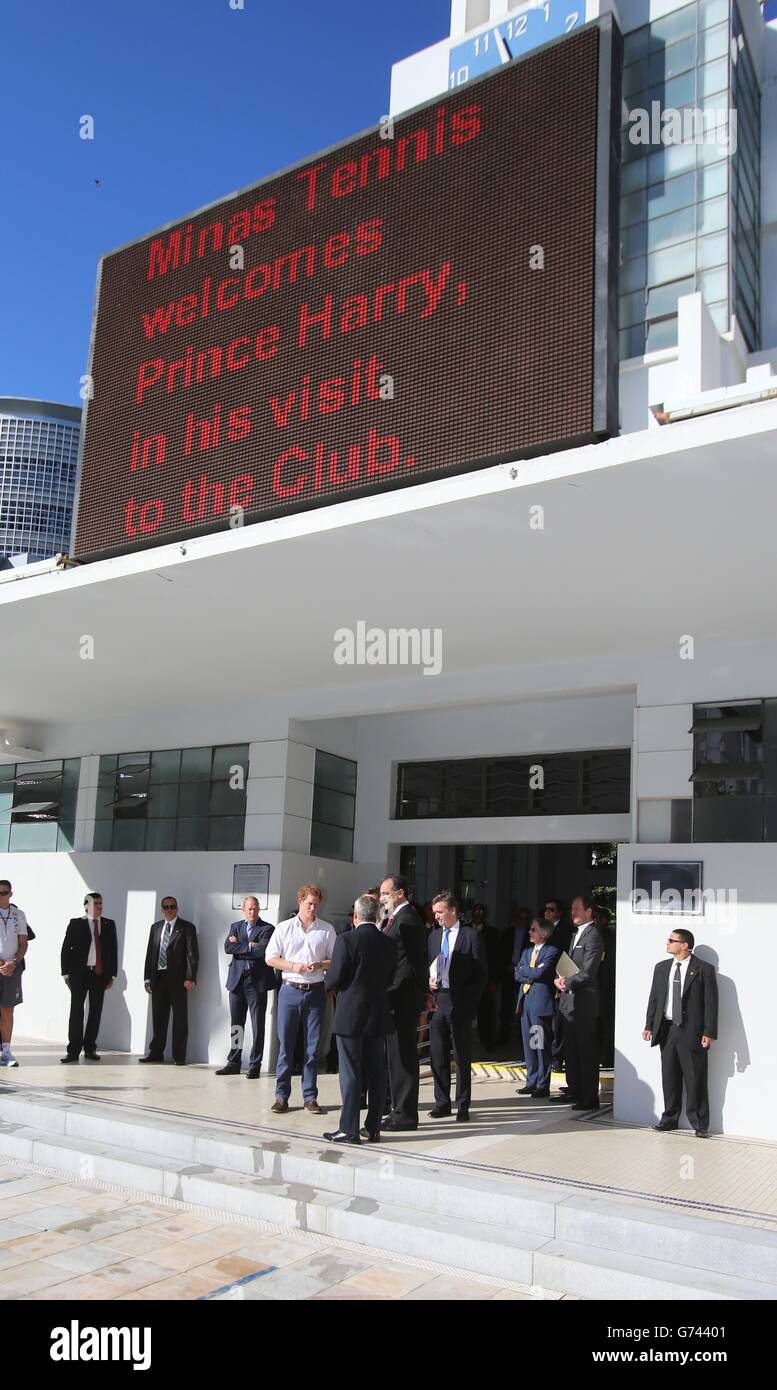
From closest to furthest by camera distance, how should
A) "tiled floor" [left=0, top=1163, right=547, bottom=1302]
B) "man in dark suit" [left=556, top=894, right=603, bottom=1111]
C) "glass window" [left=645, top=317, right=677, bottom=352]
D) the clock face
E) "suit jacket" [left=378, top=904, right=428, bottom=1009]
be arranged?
"tiled floor" [left=0, top=1163, right=547, bottom=1302]
"suit jacket" [left=378, top=904, right=428, bottom=1009]
"man in dark suit" [left=556, top=894, right=603, bottom=1111]
"glass window" [left=645, top=317, right=677, bottom=352]
the clock face

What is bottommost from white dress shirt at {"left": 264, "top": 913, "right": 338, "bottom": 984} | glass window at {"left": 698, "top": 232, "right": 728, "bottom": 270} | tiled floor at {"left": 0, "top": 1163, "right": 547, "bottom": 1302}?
tiled floor at {"left": 0, "top": 1163, "right": 547, "bottom": 1302}

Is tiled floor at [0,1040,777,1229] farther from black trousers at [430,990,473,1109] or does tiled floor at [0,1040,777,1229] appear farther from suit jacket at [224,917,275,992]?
suit jacket at [224,917,275,992]

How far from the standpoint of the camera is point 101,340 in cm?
921

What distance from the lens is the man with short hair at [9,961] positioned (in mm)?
10117

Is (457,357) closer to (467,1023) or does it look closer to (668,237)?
(467,1023)

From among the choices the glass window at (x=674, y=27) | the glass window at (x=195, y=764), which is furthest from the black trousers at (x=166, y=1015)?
the glass window at (x=674, y=27)

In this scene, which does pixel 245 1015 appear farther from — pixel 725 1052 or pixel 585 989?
pixel 725 1052

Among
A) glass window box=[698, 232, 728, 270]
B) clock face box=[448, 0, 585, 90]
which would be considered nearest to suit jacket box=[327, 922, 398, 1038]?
glass window box=[698, 232, 728, 270]

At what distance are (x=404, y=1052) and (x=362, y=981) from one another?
37.2 inches

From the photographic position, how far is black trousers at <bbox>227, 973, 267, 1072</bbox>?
10461 millimetres

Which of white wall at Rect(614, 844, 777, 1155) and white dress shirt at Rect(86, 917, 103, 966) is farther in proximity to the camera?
white dress shirt at Rect(86, 917, 103, 966)

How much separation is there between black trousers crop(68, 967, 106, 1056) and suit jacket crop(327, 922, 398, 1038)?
4.78 metres
